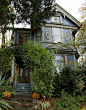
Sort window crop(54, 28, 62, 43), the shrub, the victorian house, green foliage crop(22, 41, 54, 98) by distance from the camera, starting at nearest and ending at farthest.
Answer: green foliage crop(22, 41, 54, 98) < the shrub < the victorian house < window crop(54, 28, 62, 43)

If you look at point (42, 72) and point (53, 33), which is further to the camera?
point (53, 33)

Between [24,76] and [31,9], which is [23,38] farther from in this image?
[24,76]

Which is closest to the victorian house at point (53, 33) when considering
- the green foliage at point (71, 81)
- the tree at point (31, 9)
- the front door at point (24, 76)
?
the front door at point (24, 76)

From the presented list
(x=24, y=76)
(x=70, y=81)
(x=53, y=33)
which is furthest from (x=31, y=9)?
(x=24, y=76)

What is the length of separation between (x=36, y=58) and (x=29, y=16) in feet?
16.9

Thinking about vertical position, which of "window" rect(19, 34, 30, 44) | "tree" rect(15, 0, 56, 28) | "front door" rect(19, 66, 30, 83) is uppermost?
"tree" rect(15, 0, 56, 28)

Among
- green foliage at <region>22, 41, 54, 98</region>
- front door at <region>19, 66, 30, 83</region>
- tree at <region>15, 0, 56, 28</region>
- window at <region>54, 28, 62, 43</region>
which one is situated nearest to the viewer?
green foliage at <region>22, 41, 54, 98</region>

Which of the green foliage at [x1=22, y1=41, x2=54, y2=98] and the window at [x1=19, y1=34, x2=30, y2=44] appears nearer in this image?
the green foliage at [x1=22, y1=41, x2=54, y2=98]

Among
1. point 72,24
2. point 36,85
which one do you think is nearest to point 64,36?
point 72,24

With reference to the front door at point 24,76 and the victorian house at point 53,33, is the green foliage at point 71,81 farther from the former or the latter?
the front door at point 24,76

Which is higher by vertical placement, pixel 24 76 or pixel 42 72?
pixel 42 72

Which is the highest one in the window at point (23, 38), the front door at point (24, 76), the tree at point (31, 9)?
the tree at point (31, 9)

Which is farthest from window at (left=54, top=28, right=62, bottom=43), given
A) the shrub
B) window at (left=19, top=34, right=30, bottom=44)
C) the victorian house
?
the shrub

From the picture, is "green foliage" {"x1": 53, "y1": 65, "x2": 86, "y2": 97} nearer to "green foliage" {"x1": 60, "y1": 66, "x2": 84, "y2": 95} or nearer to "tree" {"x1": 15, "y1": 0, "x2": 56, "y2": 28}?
"green foliage" {"x1": 60, "y1": 66, "x2": 84, "y2": 95}
